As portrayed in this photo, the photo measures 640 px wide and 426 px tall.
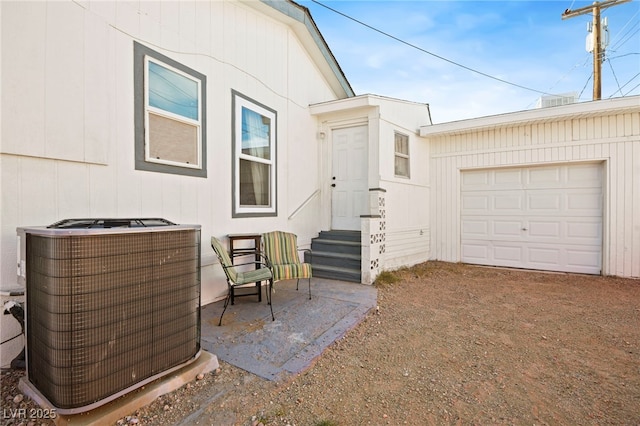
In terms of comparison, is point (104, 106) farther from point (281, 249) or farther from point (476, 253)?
point (476, 253)

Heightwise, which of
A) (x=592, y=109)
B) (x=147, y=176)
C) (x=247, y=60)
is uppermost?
(x=247, y=60)

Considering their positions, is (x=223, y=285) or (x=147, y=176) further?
(x=223, y=285)

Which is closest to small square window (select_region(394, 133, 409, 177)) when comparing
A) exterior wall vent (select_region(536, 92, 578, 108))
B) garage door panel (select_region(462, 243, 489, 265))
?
garage door panel (select_region(462, 243, 489, 265))

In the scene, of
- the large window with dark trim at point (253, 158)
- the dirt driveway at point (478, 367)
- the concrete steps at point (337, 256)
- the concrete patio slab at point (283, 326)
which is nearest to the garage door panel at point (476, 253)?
the dirt driveway at point (478, 367)

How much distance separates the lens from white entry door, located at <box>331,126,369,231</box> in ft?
18.7

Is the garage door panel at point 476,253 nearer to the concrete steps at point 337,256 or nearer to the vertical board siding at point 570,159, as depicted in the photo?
the vertical board siding at point 570,159

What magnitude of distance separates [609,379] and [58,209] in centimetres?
468

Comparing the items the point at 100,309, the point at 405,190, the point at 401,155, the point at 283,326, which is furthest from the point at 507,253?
the point at 100,309

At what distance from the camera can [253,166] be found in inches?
177

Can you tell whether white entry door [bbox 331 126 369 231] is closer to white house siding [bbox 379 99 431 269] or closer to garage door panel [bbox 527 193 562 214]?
white house siding [bbox 379 99 431 269]

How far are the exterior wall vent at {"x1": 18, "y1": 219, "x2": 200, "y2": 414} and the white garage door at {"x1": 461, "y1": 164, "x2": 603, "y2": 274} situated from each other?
21.3 ft

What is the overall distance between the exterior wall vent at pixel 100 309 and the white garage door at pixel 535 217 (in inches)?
255

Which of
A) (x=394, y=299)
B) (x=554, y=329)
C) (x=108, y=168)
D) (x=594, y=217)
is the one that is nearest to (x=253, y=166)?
(x=108, y=168)

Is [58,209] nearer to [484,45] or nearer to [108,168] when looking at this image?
[108,168]
